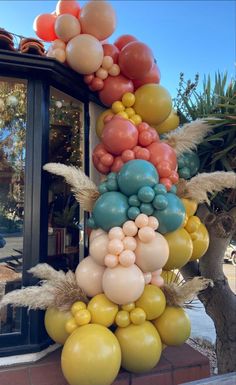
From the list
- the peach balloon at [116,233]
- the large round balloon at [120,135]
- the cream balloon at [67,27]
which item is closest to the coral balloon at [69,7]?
the cream balloon at [67,27]

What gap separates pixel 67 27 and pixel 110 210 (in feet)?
4.87

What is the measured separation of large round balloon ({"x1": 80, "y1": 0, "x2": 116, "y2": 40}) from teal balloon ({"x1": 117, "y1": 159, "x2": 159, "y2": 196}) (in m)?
1.16

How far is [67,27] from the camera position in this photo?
2.52 m

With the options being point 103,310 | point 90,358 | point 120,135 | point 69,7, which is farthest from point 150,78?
point 90,358

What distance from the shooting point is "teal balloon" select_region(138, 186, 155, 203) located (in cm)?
208

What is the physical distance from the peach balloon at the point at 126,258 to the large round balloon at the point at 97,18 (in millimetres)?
1731

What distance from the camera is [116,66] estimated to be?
2.62 metres

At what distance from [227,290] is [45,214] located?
2114 millimetres

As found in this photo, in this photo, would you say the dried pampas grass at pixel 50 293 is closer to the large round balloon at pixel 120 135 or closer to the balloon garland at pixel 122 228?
the balloon garland at pixel 122 228

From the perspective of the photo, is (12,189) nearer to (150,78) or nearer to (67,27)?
(67,27)

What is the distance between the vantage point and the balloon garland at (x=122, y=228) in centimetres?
201

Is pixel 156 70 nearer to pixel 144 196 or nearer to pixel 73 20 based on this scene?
pixel 73 20

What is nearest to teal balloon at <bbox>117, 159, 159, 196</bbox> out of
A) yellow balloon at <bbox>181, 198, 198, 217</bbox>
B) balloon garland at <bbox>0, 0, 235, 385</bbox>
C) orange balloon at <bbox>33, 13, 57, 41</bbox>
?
balloon garland at <bbox>0, 0, 235, 385</bbox>

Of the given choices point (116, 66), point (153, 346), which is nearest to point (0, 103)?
point (116, 66)
